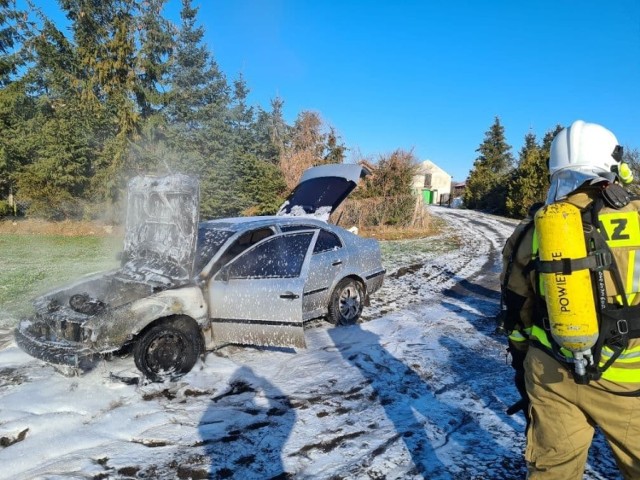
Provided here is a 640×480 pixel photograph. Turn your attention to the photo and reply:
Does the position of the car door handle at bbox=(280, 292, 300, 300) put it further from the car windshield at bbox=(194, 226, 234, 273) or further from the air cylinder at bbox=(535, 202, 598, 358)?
the air cylinder at bbox=(535, 202, 598, 358)

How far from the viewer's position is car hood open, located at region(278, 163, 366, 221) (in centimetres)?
702

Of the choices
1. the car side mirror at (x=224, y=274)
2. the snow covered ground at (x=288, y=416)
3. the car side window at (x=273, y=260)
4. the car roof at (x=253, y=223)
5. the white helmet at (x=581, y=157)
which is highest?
the white helmet at (x=581, y=157)

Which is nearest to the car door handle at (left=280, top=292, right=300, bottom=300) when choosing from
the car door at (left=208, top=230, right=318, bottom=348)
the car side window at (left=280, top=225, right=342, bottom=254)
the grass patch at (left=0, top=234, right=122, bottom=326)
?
the car door at (left=208, top=230, right=318, bottom=348)

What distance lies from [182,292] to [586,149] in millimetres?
3544

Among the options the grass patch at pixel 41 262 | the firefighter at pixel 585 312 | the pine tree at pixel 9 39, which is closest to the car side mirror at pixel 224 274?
the grass patch at pixel 41 262

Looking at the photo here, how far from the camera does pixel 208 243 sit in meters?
4.86

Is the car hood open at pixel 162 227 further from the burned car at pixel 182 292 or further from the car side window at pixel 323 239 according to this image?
the car side window at pixel 323 239

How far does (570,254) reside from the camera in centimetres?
163

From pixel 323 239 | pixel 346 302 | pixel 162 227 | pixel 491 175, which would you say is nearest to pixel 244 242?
pixel 162 227

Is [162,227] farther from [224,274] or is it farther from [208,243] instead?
[224,274]

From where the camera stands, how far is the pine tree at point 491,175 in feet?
104

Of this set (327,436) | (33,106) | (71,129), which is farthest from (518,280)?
→ (33,106)

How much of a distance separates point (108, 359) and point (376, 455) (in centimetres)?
268

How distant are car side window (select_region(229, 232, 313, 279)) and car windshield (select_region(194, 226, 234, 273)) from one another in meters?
0.33
